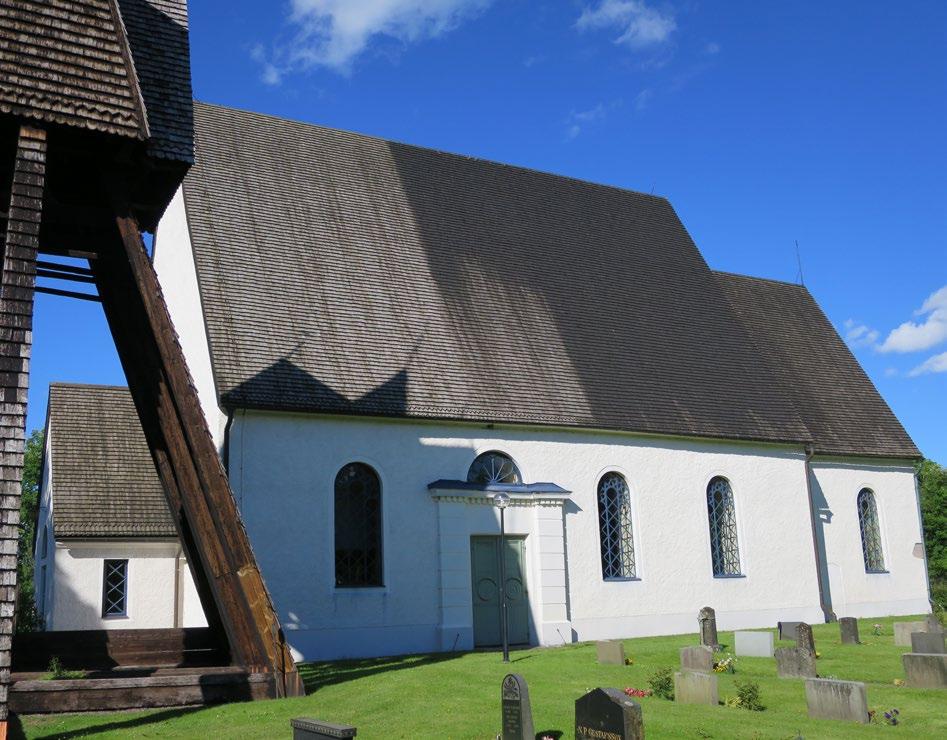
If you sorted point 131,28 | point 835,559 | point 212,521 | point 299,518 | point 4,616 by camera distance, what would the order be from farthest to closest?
point 835,559 < point 299,518 < point 131,28 < point 212,521 < point 4,616

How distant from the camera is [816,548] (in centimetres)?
2328

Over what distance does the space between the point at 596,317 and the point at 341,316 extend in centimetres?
690

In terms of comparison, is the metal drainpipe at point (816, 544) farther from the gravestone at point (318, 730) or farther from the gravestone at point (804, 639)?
the gravestone at point (318, 730)

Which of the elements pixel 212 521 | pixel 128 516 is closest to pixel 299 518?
pixel 212 521

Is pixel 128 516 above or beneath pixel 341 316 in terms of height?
beneath

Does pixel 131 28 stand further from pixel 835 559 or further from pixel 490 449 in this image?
pixel 835 559

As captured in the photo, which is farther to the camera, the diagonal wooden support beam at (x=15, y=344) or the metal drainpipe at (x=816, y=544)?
the metal drainpipe at (x=816, y=544)

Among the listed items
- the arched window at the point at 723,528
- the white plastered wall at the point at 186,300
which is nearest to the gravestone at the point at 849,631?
the arched window at the point at 723,528

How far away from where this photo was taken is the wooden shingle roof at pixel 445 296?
18297 millimetres

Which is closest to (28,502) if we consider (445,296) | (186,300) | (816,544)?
(186,300)

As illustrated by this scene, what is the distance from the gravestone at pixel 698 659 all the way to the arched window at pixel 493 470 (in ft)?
20.7

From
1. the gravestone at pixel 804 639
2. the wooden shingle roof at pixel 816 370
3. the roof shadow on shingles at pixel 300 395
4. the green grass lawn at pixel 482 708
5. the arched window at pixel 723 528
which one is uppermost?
the wooden shingle roof at pixel 816 370

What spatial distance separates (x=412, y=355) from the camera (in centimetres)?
1931

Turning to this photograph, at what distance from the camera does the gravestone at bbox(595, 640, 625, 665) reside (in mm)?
14266
